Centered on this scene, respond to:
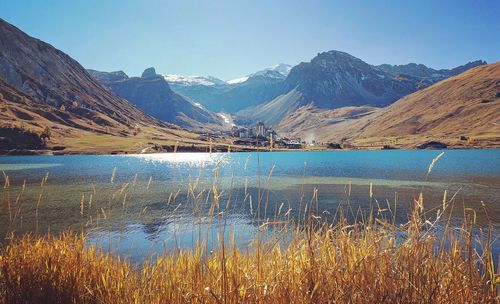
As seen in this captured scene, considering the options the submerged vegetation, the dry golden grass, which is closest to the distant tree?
the submerged vegetation

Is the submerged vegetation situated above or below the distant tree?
below

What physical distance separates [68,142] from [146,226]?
597 feet

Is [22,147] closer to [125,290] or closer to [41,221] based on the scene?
[41,221]

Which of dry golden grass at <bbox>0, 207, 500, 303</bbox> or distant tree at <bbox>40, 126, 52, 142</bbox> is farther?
distant tree at <bbox>40, 126, 52, 142</bbox>

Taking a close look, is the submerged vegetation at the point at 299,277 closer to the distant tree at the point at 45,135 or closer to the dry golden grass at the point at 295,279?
the dry golden grass at the point at 295,279

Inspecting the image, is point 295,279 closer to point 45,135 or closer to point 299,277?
point 299,277

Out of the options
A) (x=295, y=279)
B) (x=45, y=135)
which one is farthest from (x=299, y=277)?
(x=45, y=135)

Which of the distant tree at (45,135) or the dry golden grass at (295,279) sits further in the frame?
the distant tree at (45,135)

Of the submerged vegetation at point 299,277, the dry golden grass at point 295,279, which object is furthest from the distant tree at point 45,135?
the dry golden grass at point 295,279

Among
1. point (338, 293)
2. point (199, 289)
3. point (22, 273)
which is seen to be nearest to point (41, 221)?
point (22, 273)

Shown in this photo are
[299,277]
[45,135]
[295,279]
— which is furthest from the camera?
[45,135]

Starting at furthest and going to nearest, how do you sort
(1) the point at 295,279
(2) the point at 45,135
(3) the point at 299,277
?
1. (2) the point at 45,135
2. (3) the point at 299,277
3. (1) the point at 295,279

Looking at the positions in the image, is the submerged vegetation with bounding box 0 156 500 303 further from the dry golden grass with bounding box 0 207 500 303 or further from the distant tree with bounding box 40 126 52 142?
the distant tree with bounding box 40 126 52 142

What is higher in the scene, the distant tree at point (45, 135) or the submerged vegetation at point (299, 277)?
the distant tree at point (45, 135)
